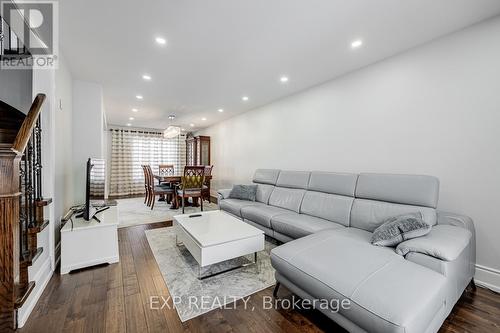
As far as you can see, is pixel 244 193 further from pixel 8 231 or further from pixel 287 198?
pixel 8 231

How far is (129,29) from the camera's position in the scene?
2.08m

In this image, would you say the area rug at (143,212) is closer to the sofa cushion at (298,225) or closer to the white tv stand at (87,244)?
the white tv stand at (87,244)

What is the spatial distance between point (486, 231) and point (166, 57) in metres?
4.02

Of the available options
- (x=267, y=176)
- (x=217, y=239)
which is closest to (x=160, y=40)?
(x=217, y=239)

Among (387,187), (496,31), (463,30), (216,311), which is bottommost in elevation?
(216,311)

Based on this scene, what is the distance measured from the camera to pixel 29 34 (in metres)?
1.92

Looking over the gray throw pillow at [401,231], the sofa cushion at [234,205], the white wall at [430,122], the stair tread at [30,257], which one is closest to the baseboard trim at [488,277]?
the white wall at [430,122]

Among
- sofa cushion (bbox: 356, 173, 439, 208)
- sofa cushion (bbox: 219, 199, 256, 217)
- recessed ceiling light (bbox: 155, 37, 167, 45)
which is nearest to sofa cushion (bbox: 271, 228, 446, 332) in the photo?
sofa cushion (bbox: 356, 173, 439, 208)

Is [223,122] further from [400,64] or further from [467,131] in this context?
[467,131]

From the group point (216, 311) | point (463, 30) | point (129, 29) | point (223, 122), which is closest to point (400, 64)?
point (463, 30)

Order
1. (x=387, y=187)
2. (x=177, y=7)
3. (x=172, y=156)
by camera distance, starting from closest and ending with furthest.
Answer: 1. (x=177, y=7)
2. (x=387, y=187)
3. (x=172, y=156)

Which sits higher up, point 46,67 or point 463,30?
point 463,30

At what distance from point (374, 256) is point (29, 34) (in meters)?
3.63

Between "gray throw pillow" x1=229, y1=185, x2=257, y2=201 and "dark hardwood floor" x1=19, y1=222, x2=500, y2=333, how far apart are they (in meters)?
2.08
